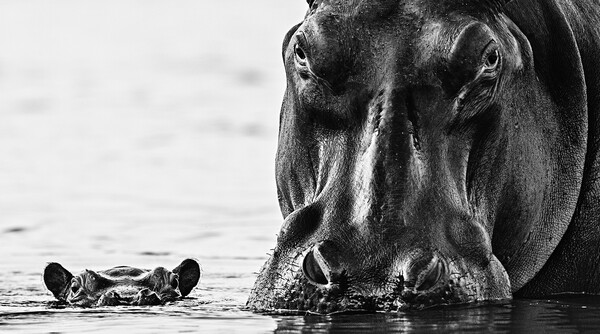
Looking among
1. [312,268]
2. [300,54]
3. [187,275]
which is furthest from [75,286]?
[312,268]

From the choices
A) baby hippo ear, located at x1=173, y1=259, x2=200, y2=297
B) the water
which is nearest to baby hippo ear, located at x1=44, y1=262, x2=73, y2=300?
the water

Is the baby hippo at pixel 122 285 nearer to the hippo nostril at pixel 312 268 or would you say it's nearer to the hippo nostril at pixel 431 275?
the hippo nostril at pixel 312 268

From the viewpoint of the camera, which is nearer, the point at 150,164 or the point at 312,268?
the point at 312,268

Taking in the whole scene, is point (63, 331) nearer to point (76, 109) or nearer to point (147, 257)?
point (147, 257)

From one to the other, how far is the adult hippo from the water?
0.17m

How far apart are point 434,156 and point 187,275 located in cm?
199

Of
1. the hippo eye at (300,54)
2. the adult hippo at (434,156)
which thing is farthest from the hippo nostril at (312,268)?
the hippo eye at (300,54)

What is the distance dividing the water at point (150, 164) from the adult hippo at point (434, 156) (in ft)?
0.57

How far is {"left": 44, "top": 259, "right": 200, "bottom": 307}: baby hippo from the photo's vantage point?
7105 mm

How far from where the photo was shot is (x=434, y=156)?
6.04 metres

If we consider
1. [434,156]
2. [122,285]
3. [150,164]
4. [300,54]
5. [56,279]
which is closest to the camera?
[434,156]

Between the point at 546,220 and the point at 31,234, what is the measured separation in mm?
4551

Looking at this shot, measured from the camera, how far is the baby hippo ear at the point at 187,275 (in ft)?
25.0

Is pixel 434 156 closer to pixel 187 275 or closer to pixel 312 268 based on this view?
pixel 312 268
